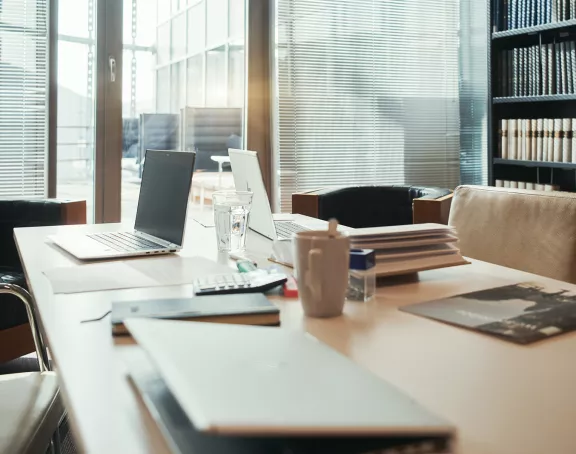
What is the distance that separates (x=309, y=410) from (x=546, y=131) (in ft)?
12.3

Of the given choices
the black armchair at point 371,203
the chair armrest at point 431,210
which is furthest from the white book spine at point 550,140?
the chair armrest at point 431,210

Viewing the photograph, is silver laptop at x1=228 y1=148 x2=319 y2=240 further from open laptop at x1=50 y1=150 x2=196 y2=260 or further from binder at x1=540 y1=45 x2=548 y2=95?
binder at x1=540 y1=45 x2=548 y2=95

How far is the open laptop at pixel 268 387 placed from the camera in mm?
489

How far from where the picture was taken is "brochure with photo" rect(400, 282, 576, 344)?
93 cm

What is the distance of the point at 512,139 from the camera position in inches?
161

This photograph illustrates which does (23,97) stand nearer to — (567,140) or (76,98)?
(76,98)

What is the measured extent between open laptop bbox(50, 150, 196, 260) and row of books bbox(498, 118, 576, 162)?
2.69 metres

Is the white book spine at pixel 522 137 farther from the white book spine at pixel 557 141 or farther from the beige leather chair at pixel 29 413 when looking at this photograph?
the beige leather chair at pixel 29 413

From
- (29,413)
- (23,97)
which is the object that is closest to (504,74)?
(23,97)

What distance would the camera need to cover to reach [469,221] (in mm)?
1899

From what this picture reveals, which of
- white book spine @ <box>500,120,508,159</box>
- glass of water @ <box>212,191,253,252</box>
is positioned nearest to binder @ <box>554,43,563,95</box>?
white book spine @ <box>500,120,508,159</box>

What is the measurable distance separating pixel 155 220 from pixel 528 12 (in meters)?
2.98

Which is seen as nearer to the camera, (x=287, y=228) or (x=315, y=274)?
(x=315, y=274)

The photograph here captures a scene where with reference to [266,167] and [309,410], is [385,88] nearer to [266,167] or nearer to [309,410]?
[266,167]
